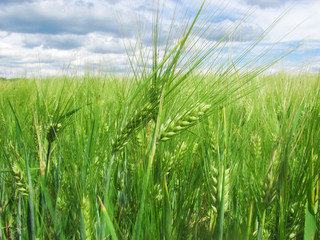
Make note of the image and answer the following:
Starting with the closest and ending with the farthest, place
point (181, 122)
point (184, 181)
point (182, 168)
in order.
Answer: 1. point (181, 122)
2. point (184, 181)
3. point (182, 168)

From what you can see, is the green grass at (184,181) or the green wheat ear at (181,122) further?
the green wheat ear at (181,122)

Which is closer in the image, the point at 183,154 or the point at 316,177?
the point at 316,177

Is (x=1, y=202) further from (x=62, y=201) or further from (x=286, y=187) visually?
(x=286, y=187)

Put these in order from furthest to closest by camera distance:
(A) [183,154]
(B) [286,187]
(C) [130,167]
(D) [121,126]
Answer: (C) [130,167] → (A) [183,154] → (D) [121,126] → (B) [286,187]

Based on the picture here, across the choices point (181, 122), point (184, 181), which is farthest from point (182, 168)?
point (181, 122)

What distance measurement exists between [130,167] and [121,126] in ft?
1.19

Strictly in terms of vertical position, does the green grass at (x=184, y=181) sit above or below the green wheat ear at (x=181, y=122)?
below

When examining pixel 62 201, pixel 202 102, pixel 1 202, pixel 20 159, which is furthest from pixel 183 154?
pixel 1 202

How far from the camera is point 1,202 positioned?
118 centimetres

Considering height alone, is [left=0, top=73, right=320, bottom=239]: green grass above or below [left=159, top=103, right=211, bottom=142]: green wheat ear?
below

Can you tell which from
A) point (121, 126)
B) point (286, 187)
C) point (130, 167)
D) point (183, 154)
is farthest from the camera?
point (130, 167)

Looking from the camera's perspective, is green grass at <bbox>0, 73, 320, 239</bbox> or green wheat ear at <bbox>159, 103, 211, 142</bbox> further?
green wheat ear at <bbox>159, 103, 211, 142</bbox>

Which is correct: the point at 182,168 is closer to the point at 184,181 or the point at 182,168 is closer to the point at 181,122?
the point at 184,181

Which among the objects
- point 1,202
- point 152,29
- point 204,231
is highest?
point 152,29
